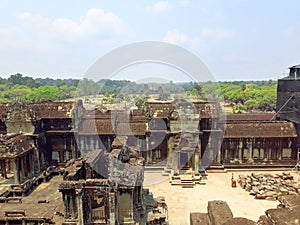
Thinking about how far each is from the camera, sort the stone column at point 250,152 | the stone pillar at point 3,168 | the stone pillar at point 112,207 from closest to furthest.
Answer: the stone pillar at point 112,207 < the stone pillar at point 3,168 < the stone column at point 250,152

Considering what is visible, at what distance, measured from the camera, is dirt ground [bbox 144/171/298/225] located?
19.9 m

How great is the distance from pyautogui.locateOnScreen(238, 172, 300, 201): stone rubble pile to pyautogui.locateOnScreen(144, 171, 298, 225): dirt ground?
536mm

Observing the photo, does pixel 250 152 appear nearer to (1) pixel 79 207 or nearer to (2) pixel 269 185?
(2) pixel 269 185

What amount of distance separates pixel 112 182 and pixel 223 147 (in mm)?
17846

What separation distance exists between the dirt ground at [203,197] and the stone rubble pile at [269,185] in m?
0.54

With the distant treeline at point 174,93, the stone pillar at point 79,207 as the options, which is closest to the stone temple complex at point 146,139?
the stone pillar at point 79,207

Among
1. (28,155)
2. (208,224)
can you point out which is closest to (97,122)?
(28,155)

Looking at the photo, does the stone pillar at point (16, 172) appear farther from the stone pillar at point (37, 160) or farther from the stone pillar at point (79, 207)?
the stone pillar at point (79, 207)

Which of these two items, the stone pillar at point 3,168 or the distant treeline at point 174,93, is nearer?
the stone pillar at point 3,168

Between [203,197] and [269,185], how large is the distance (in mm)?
6385

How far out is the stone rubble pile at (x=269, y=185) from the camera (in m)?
22.3

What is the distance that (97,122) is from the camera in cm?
2972

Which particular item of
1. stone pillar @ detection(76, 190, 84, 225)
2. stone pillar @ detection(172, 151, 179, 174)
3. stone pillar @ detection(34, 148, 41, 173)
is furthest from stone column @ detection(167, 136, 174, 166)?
stone pillar @ detection(76, 190, 84, 225)

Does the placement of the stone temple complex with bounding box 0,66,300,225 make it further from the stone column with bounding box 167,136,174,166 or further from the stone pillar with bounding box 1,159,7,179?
the stone column with bounding box 167,136,174,166
